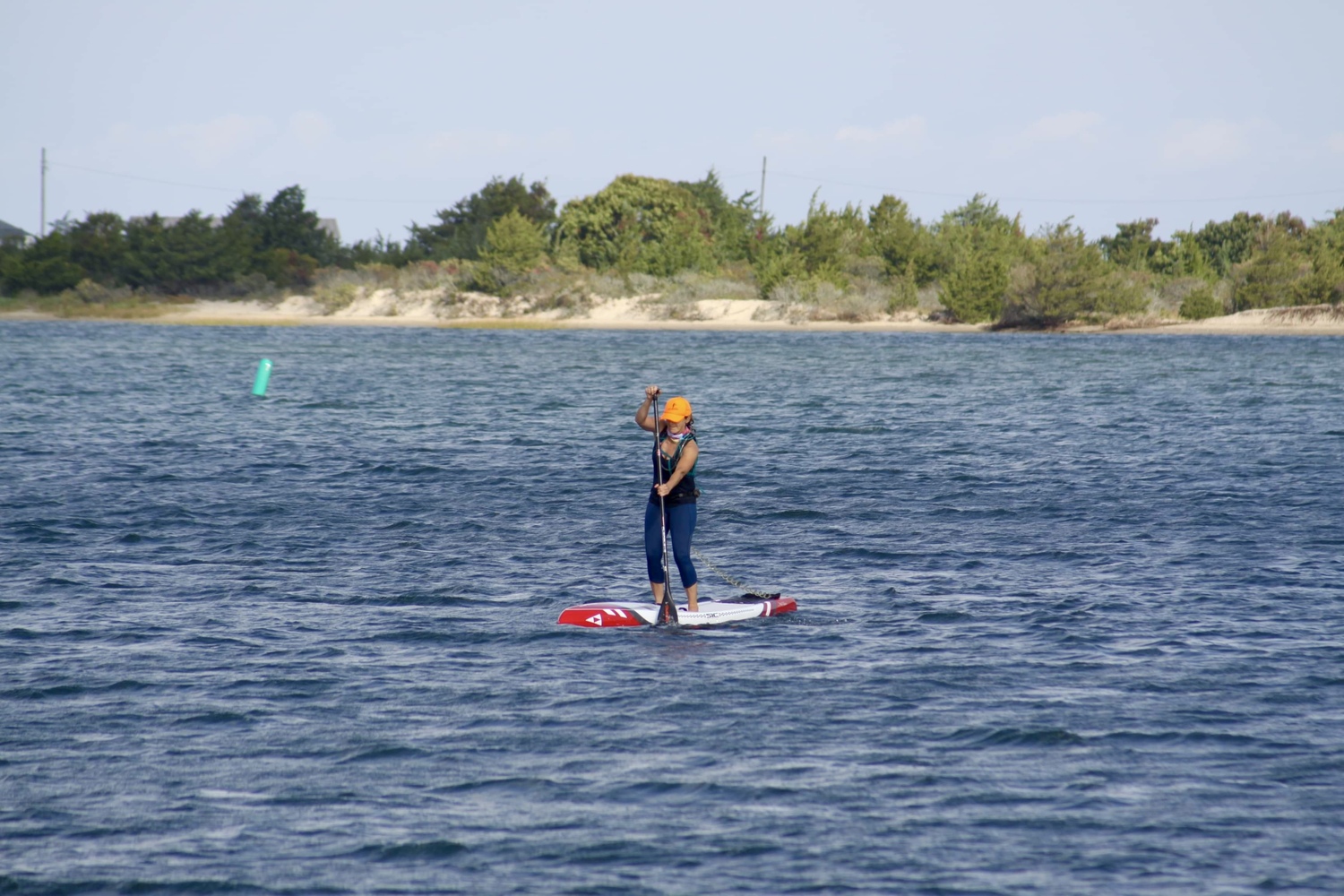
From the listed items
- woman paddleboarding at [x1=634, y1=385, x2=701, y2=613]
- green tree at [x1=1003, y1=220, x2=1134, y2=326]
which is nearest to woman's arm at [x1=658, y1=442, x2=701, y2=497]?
woman paddleboarding at [x1=634, y1=385, x2=701, y2=613]

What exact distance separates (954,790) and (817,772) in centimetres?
97

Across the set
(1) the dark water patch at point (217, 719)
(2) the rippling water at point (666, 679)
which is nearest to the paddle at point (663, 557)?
(2) the rippling water at point (666, 679)

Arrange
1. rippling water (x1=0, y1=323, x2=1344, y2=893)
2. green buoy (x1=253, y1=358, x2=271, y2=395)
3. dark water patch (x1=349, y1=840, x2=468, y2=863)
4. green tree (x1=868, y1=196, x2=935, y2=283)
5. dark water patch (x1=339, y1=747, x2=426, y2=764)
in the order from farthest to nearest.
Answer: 1. green tree (x1=868, y1=196, x2=935, y2=283)
2. green buoy (x1=253, y1=358, x2=271, y2=395)
3. dark water patch (x1=339, y1=747, x2=426, y2=764)
4. rippling water (x1=0, y1=323, x2=1344, y2=893)
5. dark water patch (x1=349, y1=840, x2=468, y2=863)

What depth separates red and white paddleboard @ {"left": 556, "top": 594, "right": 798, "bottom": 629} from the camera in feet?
47.7

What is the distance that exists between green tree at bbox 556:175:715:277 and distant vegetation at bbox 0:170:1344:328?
6.1 inches

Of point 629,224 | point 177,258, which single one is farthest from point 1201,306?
point 177,258

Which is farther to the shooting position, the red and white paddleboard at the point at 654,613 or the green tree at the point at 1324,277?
the green tree at the point at 1324,277

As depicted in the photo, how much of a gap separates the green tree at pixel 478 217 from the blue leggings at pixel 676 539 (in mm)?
95392

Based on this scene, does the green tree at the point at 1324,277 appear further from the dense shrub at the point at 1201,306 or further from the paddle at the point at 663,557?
the paddle at the point at 663,557

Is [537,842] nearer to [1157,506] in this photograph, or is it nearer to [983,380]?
[1157,506]

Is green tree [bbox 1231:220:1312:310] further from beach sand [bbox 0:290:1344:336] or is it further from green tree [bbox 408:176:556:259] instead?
green tree [bbox 408:176:556:259]

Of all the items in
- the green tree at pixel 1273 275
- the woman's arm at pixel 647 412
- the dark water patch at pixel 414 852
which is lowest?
the dark water patch at pixel 414 852

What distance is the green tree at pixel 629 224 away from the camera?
342 ft

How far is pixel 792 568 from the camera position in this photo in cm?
1789
